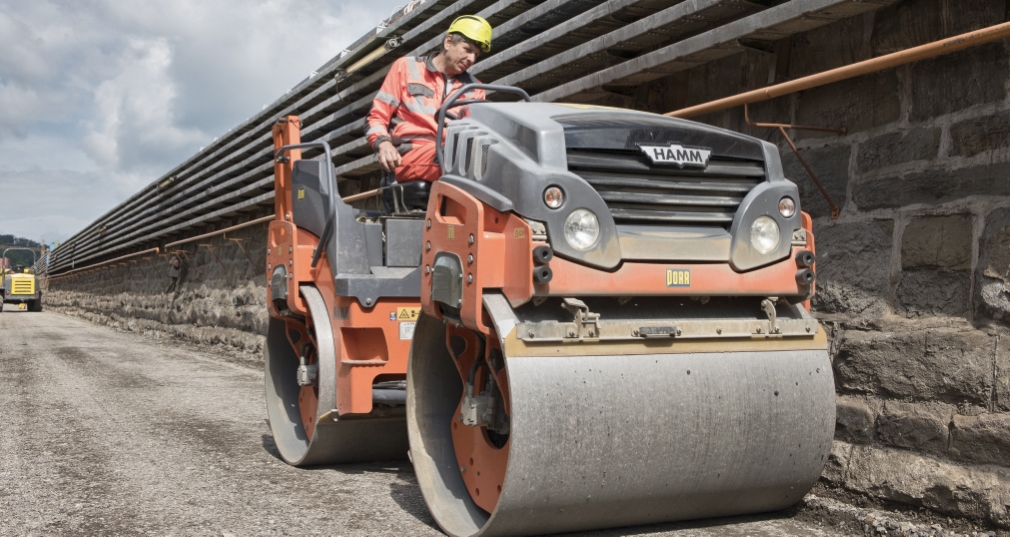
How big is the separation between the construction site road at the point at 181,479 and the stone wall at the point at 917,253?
0.52m

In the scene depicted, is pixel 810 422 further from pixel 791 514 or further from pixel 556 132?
pixel 556 132

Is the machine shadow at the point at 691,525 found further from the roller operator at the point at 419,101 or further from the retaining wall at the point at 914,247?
the roller operator at the point at 419,101

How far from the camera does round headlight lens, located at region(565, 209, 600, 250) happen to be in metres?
3.29

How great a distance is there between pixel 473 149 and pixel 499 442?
3.76ft

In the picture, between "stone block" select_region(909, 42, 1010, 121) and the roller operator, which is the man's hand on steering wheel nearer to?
the roller operator

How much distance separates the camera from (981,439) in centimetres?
364

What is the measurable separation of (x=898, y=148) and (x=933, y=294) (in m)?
0.65

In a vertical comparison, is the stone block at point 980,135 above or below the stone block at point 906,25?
below

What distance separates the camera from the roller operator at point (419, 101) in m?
4.96

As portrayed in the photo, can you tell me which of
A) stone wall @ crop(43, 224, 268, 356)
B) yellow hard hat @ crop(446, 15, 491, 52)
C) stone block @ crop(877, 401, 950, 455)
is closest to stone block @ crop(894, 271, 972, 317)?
stone block @ crop(877, 401, 950, 455)

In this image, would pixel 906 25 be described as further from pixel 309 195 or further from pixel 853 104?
pixel 309 195

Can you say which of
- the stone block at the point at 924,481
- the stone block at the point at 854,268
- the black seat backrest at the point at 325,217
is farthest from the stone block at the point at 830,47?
the black seat backrest at the point at 325,217

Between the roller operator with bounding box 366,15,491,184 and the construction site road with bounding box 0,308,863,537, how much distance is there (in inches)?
63.4

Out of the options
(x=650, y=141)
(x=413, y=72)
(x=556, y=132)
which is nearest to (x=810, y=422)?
(x=650, y=141)
